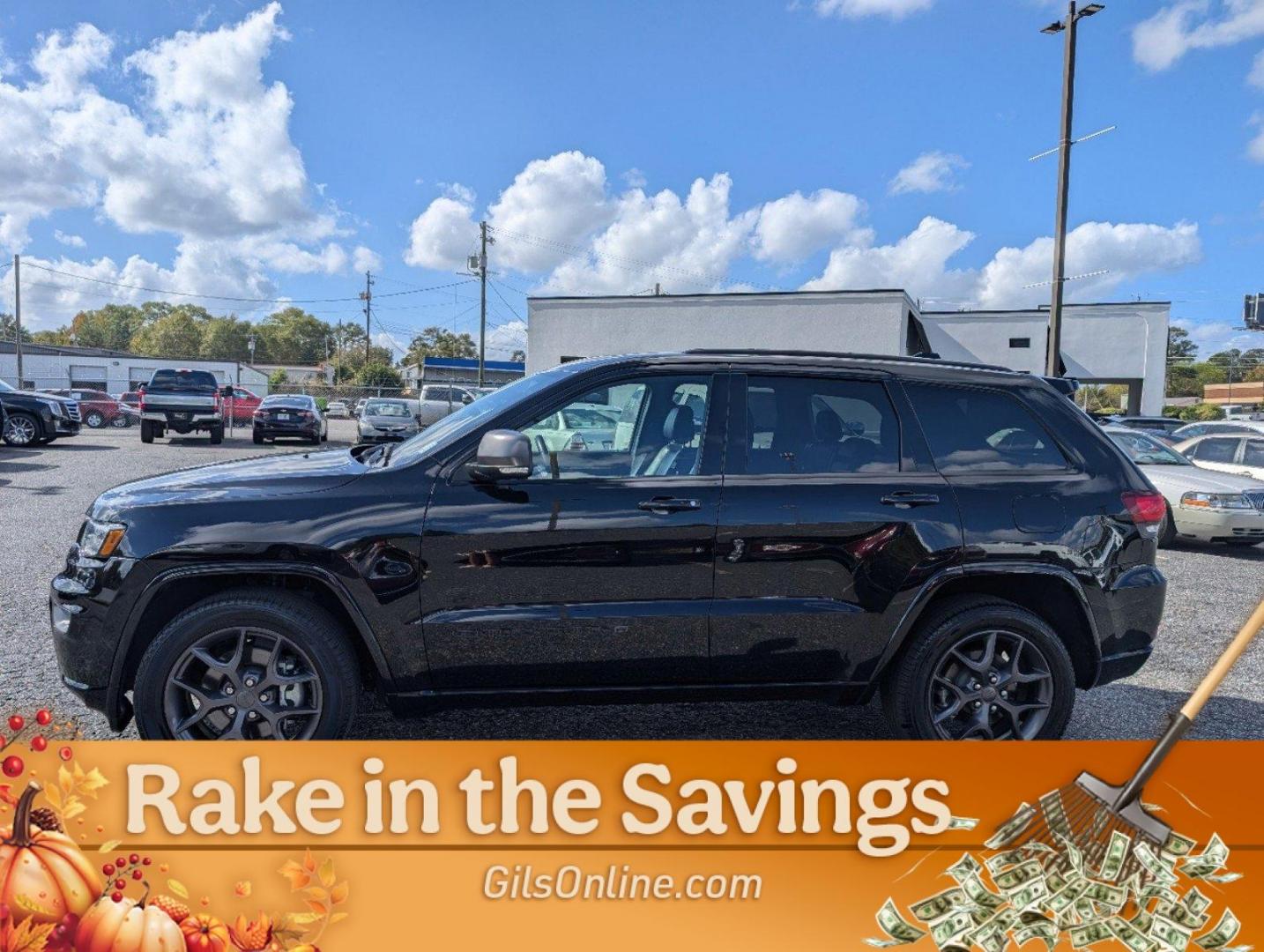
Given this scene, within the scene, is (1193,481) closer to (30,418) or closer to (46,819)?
(46,819)

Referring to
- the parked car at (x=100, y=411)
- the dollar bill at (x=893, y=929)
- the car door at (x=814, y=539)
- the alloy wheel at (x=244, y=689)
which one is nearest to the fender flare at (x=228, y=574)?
the alloy wheel at (x=244, y=689)

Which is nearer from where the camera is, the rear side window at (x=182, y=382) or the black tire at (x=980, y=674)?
the black tire at (x=980, y=674)

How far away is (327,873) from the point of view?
222 cm

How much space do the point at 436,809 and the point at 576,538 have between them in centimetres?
100

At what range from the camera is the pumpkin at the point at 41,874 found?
2.09m

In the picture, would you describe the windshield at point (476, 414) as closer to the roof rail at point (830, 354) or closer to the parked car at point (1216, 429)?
the roof rail at point (830, 354)

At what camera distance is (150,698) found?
9.15 ft


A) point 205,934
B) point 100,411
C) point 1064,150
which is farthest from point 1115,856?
point 100,411

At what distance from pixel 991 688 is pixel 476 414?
2303mm

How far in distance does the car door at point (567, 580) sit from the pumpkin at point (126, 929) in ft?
3.43

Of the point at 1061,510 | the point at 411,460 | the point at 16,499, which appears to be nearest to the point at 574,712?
the point at 411,460

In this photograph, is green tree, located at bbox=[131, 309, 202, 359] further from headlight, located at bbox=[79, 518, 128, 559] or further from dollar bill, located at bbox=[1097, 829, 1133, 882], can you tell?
dollar bill, located at bbox=[1097, 829, 1133, 882]

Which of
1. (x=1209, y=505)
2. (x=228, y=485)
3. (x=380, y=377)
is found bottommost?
(x=1209, y=505)

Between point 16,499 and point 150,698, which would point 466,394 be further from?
point 150,698
